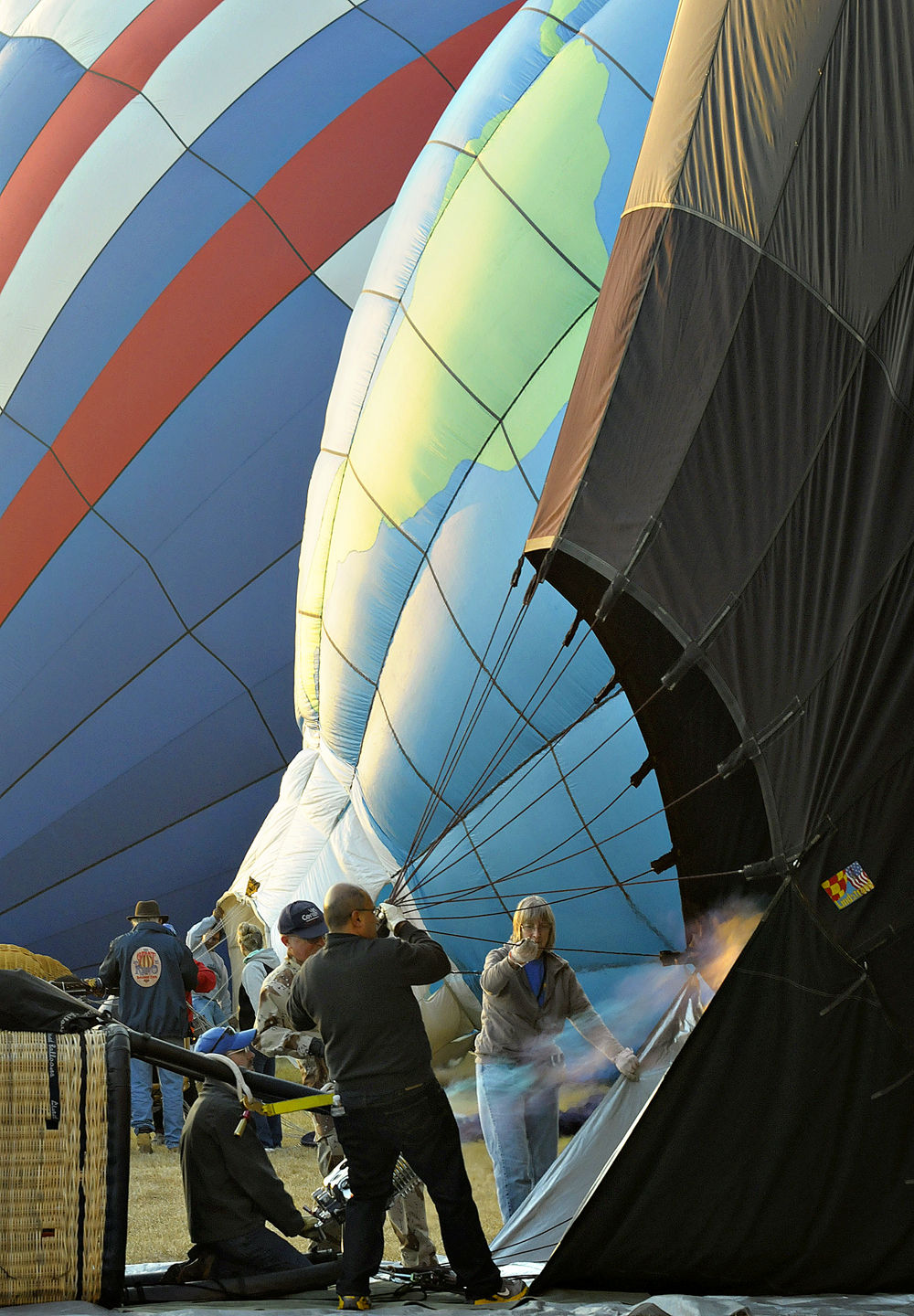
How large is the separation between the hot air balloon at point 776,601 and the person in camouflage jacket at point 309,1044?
1.60ft

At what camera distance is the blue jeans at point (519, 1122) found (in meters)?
3.39

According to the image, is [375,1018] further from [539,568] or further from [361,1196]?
[539,568]

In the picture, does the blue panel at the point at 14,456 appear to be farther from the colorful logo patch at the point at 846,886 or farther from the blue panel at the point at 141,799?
the colorful logo patch at the point at 846,886

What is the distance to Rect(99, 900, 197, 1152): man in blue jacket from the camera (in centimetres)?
489

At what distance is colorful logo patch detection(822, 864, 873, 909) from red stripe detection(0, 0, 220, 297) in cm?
565

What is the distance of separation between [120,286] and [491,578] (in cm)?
357

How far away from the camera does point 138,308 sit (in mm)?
6930

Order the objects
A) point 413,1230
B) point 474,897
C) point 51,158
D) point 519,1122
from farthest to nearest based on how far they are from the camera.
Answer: point 51,158 → point 474,897 → point 519,1122 → point 413,1230

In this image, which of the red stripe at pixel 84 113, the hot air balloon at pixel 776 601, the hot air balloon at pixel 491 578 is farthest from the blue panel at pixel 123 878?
the hot air balloon at pixel 776 601

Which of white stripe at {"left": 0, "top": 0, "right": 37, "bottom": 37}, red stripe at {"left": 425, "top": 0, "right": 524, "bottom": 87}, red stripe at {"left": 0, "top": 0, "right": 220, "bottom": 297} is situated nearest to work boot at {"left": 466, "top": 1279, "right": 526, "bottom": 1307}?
red stripe at {"left": 0, "top": 0, "right": 220, "bottom": 297}

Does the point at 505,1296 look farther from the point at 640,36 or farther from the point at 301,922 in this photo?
the point at 640,36

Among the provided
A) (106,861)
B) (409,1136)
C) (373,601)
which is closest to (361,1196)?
(409,1136)

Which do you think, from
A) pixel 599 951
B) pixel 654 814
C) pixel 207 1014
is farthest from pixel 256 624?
pixel 654 814

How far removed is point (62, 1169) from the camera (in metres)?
2.51
